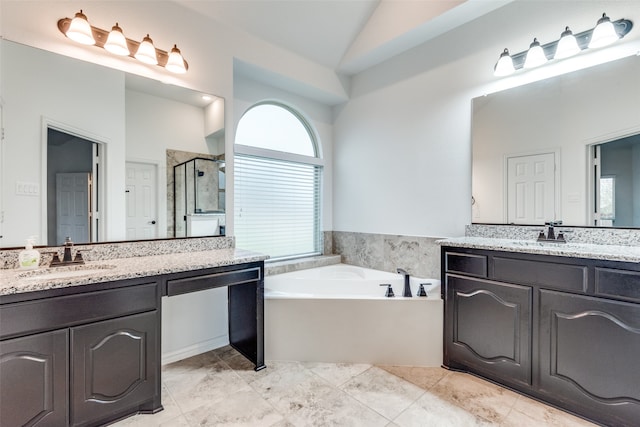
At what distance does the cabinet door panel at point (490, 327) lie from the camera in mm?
1751

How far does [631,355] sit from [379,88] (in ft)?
9.49

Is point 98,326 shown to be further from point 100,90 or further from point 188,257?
point 100,90

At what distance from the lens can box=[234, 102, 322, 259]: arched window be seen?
3070 millimetres

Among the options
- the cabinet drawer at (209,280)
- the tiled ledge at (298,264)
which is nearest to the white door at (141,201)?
the cabinet drawer at (209,280)

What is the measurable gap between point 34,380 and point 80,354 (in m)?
0.17

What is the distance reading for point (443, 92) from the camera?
2.67 m

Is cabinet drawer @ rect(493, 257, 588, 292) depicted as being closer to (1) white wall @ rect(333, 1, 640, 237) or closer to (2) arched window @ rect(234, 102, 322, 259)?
(1) white wall @ rect(333, 1, 640, 237)

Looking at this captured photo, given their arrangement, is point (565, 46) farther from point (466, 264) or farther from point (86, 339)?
point (86, 339)

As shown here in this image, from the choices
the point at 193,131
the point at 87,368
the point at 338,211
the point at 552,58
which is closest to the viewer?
the point at 87,368

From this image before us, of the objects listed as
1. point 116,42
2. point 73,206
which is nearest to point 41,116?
point 73,206

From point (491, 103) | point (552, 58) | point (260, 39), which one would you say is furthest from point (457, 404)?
point (260, 39)

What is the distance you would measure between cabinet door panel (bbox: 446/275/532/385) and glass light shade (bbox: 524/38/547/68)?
1.66m

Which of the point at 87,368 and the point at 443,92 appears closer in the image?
the point at 87,368

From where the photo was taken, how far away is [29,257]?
61.4 inches
